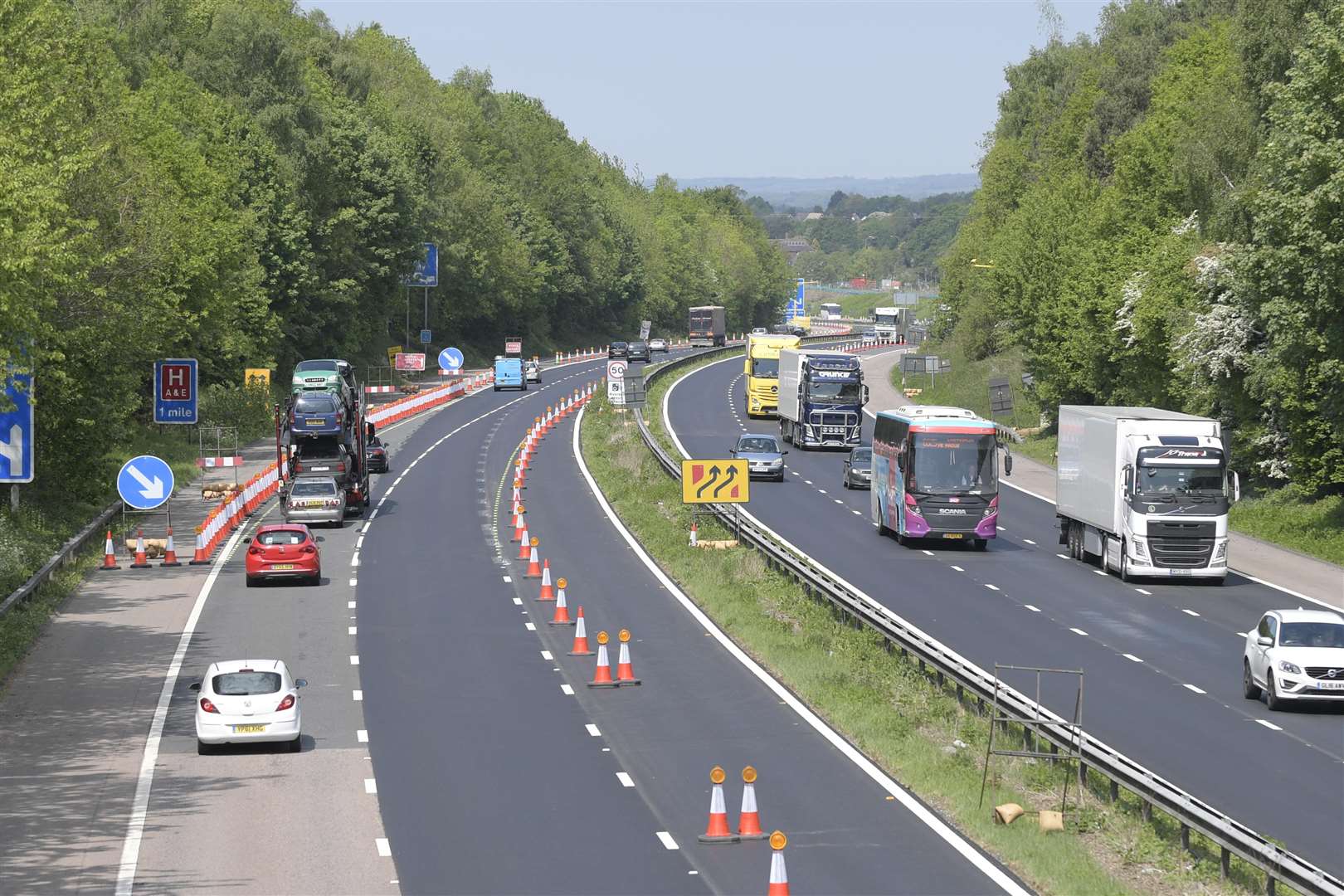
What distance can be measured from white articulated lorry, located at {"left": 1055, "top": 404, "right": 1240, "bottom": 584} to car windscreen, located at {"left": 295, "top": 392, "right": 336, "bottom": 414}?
22.7 metres

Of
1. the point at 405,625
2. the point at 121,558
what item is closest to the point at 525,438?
the point at 121,558

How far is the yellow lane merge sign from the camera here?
142 feet

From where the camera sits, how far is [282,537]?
136 feet

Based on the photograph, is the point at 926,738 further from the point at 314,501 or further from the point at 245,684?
the point at 314,501

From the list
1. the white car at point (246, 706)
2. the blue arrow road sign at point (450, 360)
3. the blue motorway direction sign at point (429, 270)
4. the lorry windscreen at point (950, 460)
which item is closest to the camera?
the white car at point (246, 706)

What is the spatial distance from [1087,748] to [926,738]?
141 inches

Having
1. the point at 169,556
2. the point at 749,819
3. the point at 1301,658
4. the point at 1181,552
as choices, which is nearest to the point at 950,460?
the point at 1181,552

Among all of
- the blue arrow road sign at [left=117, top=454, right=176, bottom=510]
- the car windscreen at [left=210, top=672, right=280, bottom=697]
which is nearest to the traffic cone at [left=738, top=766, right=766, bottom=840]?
the car windscreen at [left=210, top=672, right=280, bottom=697]

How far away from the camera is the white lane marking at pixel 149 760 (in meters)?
19.3

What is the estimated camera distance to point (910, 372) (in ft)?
381

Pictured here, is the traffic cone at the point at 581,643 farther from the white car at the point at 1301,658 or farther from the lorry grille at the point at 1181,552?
the lorry grille at the point at 1181,552

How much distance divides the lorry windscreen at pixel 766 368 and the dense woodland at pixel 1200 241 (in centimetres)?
1185

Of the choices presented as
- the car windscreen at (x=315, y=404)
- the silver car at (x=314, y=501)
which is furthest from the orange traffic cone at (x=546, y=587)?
the car windscreen at (x=315, y=404)

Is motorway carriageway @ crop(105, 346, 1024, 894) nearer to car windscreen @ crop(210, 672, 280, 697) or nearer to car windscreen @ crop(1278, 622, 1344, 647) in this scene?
car windscreen @ crop(210, 672, 280, 697)
